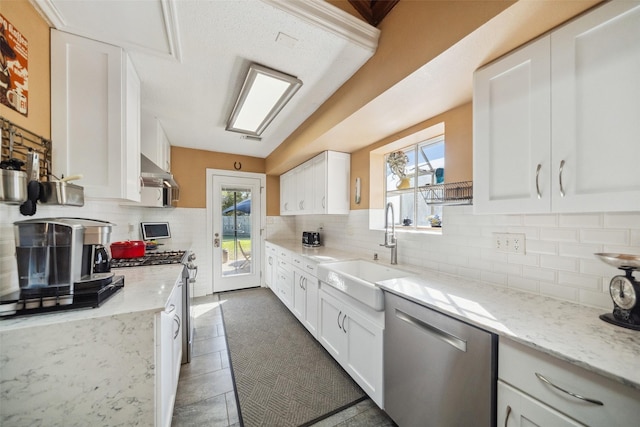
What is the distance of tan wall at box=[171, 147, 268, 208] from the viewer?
377cm

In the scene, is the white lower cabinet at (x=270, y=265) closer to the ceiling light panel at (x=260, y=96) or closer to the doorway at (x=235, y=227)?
the doorway at (x=235, y=227)

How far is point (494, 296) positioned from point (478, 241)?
42 centimetres

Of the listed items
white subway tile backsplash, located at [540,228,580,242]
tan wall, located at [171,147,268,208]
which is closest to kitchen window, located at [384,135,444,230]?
white subway tile backsplash, located at [540,228,580,242]

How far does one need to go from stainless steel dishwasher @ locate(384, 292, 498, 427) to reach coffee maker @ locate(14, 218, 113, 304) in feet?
5.34

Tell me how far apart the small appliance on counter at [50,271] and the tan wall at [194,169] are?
2.88 metres

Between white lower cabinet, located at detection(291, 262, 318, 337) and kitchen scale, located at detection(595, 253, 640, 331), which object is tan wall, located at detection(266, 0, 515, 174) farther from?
white lower cabinet, located at detection(291, 262, 318, 337)

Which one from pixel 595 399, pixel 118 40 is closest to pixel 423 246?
pixel 595 399

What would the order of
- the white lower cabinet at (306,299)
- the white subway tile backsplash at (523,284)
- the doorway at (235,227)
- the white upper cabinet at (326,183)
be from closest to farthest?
the white subway tile backsplash at (523,284) < the white lower cabinet at (306,299) < the white upper cabinet at (326,183) < the doorway at (235,227)

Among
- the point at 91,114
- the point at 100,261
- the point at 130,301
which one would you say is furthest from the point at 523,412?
the point at 91,114

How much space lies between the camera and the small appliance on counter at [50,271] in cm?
98

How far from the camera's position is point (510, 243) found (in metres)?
1.43

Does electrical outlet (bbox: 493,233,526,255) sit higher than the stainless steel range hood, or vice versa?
the stainless steel range hood

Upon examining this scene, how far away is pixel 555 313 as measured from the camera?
107 centimetres

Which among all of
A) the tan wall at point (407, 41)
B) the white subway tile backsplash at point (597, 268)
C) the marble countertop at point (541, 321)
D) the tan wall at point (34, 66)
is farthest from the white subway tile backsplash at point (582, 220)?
the tan wall at point (34, 66)
